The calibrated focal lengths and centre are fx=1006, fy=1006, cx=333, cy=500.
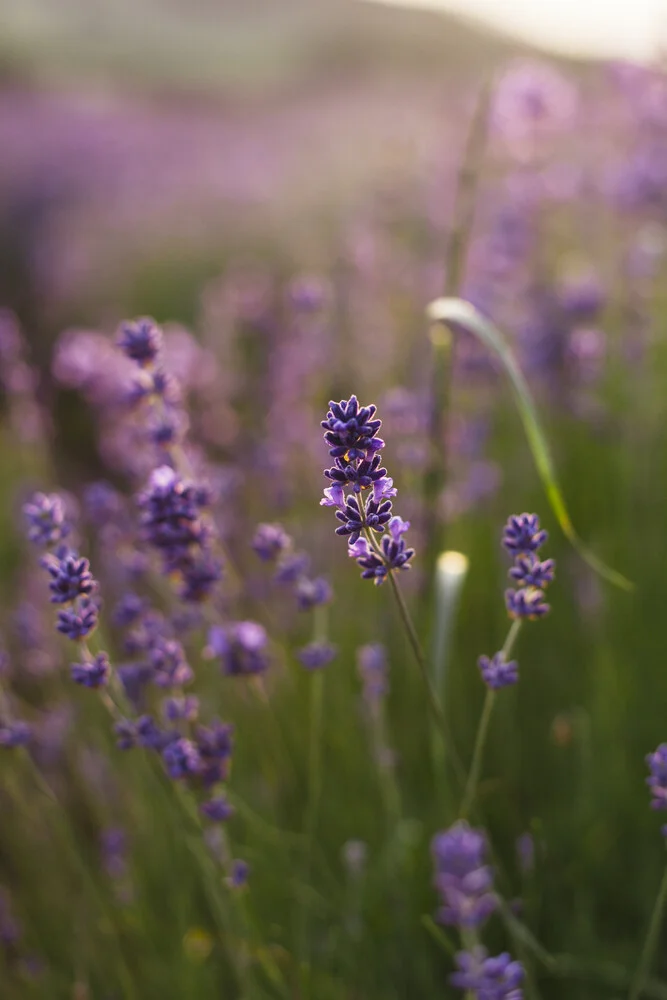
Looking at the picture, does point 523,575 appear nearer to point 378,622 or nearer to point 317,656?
point 317,656

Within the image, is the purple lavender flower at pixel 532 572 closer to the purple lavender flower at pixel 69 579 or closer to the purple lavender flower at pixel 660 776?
the purple lavender flower at pixel 660 776

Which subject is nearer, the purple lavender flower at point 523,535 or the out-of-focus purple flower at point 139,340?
the purple lavender flower at point 523,535

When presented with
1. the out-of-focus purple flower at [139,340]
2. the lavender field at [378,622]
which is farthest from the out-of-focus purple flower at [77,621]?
the out-of-focus purple flower at [139,340]

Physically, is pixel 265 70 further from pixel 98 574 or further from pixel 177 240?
pixel 98 574

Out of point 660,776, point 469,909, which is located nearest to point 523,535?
point 660,776

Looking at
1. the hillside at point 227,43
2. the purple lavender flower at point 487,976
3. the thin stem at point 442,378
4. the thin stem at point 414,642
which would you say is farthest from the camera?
the hillside at point 227,43

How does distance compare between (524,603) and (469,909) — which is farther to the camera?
(524,603)

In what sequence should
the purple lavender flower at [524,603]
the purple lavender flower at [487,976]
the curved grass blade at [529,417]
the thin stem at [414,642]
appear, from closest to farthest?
the purple lavender flower at [487,976] < the thin stem at [414,642] < the purple lavender flower at [524,603] < the curved grass blade at [529,417]
